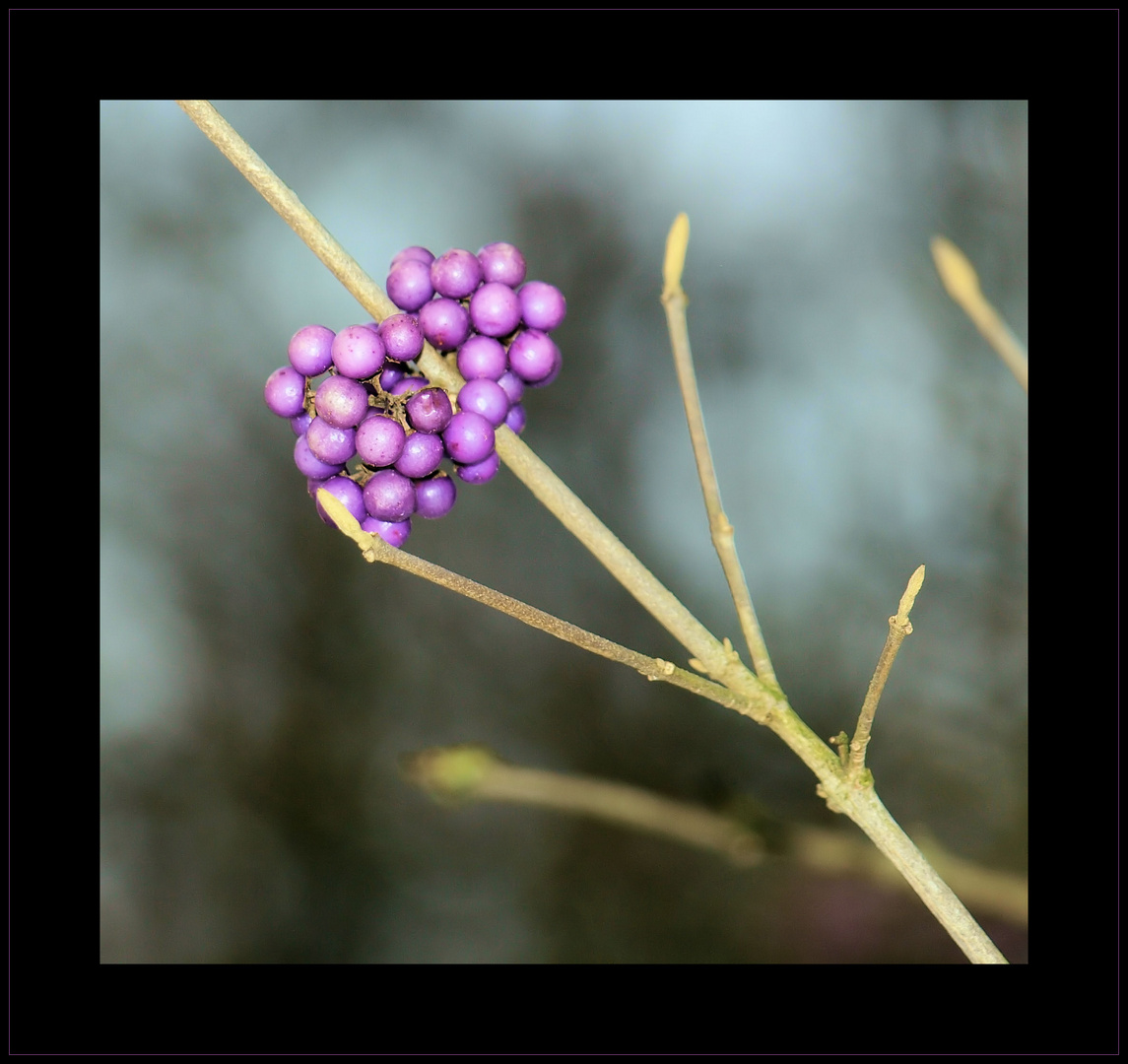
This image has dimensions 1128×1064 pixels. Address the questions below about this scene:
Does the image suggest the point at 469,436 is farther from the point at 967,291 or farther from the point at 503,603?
the point at 967,291

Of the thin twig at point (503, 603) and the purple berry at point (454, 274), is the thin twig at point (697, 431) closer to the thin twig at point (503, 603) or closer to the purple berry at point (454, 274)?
the thin twig at point (503, 603)

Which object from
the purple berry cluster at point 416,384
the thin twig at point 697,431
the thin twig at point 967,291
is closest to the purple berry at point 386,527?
the purple berry cluster at point 416,384

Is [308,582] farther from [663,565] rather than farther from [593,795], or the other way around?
[593,795]

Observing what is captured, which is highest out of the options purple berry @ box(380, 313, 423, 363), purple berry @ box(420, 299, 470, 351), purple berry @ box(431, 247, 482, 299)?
purple berry @ box(431, 247, 482, 299)

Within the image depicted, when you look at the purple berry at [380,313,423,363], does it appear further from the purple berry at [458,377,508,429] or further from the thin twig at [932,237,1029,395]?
the thin twig at [932,237,1029,395]

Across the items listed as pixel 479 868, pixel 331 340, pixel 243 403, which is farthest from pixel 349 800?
pixel 331 340

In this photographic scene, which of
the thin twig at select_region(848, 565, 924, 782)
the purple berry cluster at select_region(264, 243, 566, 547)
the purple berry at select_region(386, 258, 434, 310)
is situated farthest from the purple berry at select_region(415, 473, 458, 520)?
the thin twig at select_region(848, 565, 924, 782)

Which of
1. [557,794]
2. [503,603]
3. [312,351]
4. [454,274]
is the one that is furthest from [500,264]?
[557,794]
